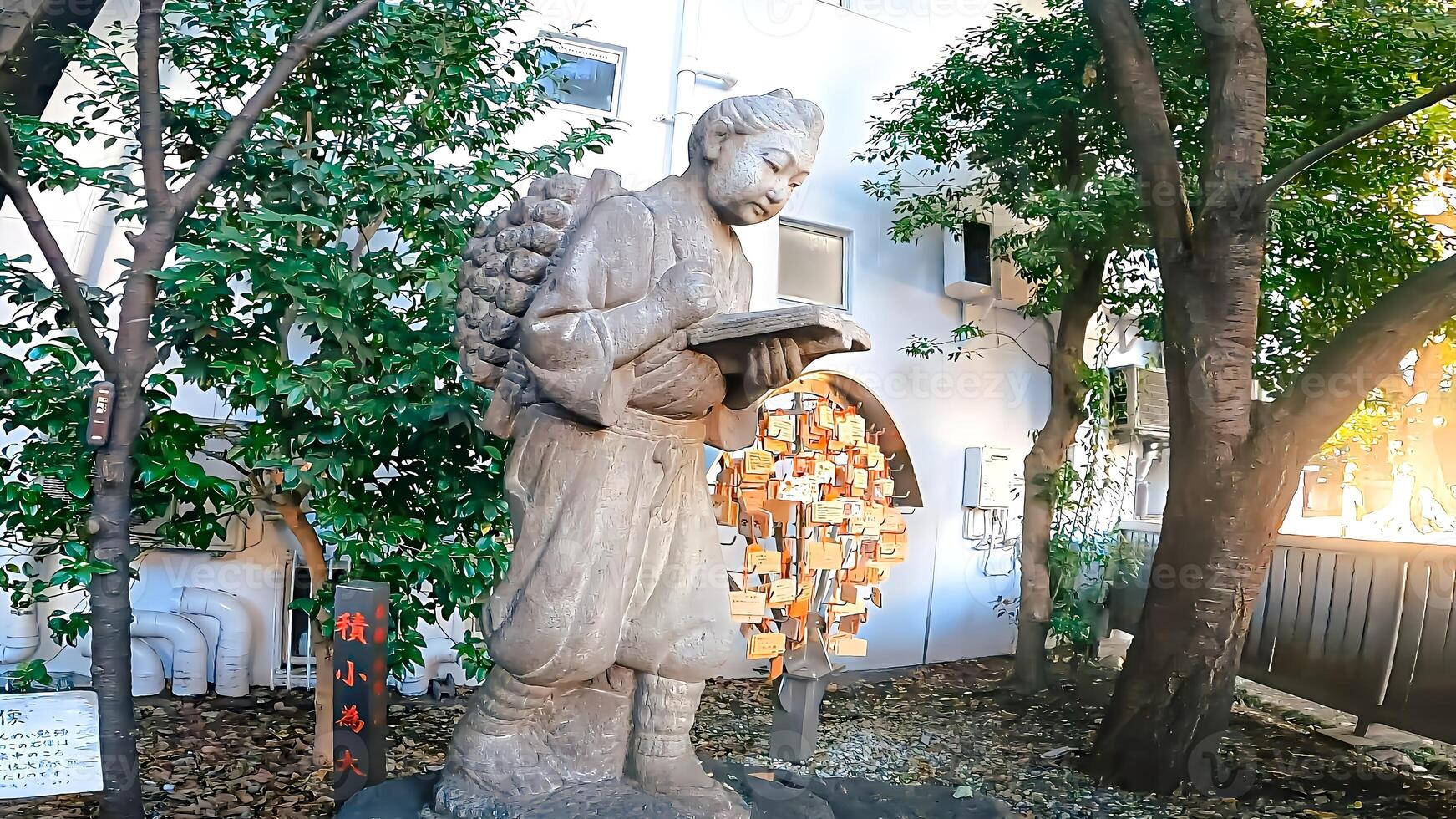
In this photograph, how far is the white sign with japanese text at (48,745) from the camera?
2387 mm

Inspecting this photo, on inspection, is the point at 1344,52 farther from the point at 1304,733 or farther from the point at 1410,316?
the point at 1304,733

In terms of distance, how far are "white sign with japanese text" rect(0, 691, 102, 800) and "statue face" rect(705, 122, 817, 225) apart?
6.59 ft

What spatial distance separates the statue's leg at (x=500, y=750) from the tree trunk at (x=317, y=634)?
62.7 inches

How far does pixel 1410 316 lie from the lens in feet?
11.9

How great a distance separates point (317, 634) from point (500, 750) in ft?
6.31

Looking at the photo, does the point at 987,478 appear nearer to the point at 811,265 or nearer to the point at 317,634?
the point at 811,265

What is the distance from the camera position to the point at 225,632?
442cm

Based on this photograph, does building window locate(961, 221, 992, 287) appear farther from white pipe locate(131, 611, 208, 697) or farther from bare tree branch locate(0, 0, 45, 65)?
bare tree branch locate(0, 0, 45, 65)

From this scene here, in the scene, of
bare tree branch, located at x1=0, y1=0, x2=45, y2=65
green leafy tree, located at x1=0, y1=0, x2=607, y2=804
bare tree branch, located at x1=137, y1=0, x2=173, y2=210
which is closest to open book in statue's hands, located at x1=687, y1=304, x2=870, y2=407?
green leafy tree, located at x1=0, y1=0, x2=607, y2=804

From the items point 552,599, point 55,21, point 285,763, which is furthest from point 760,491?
point 55,21

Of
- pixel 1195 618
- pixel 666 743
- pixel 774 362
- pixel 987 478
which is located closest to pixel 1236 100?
pixel 1195 618

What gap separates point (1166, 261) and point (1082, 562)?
248 cm

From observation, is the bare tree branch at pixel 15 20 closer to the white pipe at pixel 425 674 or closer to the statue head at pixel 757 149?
the statue head at pixel 757 149

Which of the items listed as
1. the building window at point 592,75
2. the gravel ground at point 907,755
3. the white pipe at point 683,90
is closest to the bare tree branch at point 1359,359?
the gravel ground at point 907,755
